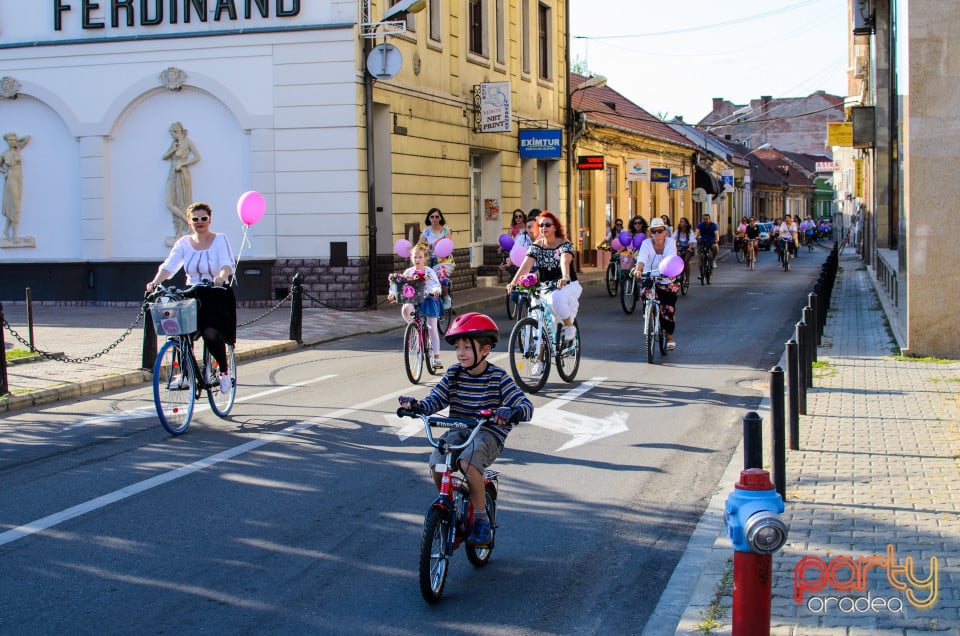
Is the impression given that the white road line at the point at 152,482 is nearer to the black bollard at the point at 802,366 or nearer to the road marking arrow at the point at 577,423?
the road marking arrow at the point at 577,423

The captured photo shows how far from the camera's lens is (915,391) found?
10.6 meters

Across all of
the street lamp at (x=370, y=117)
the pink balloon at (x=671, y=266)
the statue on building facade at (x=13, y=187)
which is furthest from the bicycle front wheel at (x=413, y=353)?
the statue on building facade at (x=13, y=187)

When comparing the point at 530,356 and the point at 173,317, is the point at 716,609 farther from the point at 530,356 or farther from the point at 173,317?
the point at 530,356

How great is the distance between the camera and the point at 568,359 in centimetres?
1199

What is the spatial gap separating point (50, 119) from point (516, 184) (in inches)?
501

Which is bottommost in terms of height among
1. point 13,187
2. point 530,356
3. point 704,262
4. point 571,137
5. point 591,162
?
point 530,356

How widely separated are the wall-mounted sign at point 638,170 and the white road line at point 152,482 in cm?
3079

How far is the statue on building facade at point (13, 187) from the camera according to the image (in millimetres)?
22406

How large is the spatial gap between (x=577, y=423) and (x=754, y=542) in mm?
5713

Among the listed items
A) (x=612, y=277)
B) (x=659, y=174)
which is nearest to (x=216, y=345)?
(x=612, y=277)

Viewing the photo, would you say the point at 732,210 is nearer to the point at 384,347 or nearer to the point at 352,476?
the point at 384,347

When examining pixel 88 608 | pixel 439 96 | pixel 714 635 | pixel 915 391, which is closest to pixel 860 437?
pixel 915 391

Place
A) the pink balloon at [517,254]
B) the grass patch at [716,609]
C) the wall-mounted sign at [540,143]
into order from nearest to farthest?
the grass patch at [716,609] → the pink balloon at [517,254] → the wall-mounted sign at [540,143]

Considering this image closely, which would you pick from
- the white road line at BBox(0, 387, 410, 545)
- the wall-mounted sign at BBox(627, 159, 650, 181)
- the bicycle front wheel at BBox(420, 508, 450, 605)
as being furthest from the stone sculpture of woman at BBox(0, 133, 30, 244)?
the wall-mounted sign at BBox(627, 159, 650, 181)
